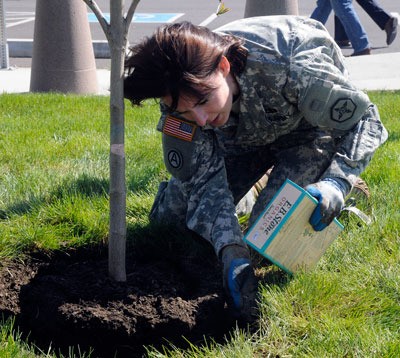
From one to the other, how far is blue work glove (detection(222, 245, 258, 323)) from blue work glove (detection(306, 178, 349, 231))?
0.29 metres

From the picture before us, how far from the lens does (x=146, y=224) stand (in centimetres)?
324

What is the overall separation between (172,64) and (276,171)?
97cm

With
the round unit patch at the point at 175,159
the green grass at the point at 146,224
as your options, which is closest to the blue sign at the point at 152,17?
the green grass at the point at 146,224

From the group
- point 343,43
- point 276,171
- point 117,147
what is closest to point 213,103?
point 117,147

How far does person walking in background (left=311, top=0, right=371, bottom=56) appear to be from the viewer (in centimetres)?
787

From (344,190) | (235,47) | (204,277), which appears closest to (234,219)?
(204,277)

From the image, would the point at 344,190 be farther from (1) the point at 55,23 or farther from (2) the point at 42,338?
(1) the point at 55,23

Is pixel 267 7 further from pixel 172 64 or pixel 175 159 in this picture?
pixel 172 64

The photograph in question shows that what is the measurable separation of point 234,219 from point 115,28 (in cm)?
89

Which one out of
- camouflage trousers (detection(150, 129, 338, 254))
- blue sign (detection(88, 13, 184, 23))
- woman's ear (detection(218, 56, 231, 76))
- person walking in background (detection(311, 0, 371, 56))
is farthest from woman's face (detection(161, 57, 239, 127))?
blue sign (detection(88, 13, 184, 23))

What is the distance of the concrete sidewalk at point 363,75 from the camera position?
6.76 meters

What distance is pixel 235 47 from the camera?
2740mm

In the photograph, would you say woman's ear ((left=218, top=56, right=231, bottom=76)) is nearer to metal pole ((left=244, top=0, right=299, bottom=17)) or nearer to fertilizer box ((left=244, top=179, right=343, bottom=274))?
fertilizer box ((left=244, top=179, right=343, bottom=274))

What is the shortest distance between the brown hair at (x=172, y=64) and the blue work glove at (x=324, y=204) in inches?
21.6
